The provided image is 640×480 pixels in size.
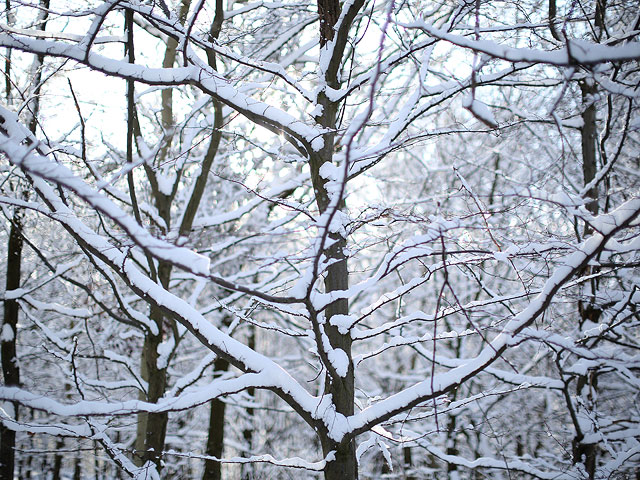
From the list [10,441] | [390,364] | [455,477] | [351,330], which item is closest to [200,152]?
[10,441]

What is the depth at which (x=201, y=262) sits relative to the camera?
1.31 metres

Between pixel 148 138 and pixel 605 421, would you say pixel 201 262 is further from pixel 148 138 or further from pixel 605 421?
pixel 148 138

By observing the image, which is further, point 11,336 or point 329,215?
point 11,336

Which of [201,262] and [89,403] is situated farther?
[89,403]

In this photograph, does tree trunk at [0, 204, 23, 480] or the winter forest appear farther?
tree trunk at [0, 204, 23, 480]

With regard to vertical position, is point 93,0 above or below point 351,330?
above

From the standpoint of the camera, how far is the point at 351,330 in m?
2.37

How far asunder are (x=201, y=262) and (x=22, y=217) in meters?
5.25

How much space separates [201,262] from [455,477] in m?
7.14


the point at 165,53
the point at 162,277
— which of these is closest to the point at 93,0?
the point at 165,53

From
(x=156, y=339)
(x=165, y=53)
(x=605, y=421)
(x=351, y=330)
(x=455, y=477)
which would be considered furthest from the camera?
(x=455, y=477)

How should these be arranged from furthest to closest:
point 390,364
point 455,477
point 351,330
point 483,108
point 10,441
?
point 390,364
point 455,477
point 10,441
point 351,330
point 483,108

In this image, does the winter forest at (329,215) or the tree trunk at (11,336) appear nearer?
the winter forest at (329,215)

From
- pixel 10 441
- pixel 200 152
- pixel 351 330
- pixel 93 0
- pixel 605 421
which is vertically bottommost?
pixel 10 441
